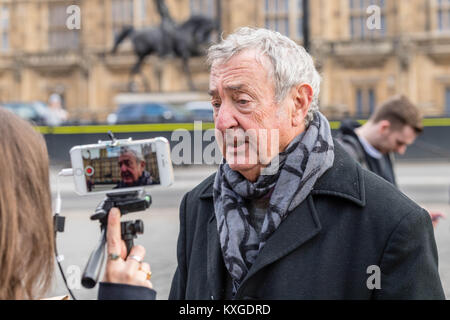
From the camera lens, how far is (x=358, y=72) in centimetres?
3231

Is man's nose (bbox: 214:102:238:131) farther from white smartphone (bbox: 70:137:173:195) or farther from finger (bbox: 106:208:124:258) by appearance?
finger (bbox: 106:208:124:258)

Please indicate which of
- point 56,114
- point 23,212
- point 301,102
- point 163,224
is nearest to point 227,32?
point 56,114

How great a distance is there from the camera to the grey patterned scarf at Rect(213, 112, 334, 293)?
2240mm

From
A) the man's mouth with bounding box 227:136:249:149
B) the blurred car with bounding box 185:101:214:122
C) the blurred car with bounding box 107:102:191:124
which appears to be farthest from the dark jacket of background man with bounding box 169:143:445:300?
the blurred car with bounding box 107:102:191:124

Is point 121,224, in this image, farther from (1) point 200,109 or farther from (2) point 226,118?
(1) point 200,109

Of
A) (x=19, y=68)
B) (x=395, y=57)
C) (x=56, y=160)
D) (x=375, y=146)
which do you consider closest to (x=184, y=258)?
(x=375, y=146)

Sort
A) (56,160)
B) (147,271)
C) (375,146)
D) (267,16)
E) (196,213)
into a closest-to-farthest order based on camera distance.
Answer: (147,271), (196,213), (375,146), (56,160), (267,16)

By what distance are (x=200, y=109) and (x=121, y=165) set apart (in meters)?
22.1

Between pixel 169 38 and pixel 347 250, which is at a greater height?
pixel 169 38

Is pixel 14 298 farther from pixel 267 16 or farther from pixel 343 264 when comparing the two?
pixel 267 16

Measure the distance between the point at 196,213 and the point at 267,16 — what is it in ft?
107

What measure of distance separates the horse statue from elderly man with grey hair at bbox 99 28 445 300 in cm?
2421

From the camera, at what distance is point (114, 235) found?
1.97m

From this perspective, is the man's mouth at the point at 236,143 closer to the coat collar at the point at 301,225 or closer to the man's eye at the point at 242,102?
the man's eye at the point at 242,102
